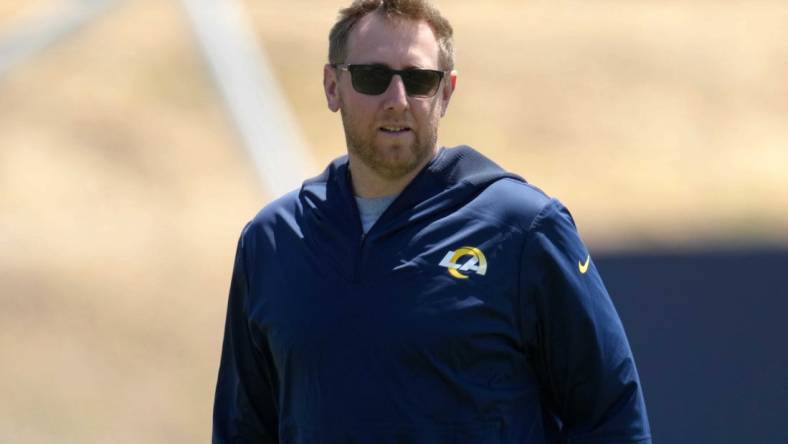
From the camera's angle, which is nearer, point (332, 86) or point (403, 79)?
point (403, 79)

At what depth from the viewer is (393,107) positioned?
Answer: 110 inches

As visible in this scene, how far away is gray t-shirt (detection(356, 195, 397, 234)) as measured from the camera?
2.85 metres

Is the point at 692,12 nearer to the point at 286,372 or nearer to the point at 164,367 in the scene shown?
the point at 164,367

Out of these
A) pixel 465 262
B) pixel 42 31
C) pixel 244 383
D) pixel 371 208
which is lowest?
pixel 244 383

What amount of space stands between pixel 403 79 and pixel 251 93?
24.4 feet

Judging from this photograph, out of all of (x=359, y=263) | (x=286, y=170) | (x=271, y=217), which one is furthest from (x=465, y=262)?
(x=286, y=170)

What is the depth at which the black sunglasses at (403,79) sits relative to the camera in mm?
2812

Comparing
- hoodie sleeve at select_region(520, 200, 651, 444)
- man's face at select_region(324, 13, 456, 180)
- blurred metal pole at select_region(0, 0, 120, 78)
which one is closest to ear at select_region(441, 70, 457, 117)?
man's face at select_region(324, 13, 456, 180)

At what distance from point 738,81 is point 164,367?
5.38m

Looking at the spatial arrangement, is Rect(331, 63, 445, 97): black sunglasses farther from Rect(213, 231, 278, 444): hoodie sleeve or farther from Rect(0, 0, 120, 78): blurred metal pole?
Rect(0, 0, 120, 78): blurred metal pole

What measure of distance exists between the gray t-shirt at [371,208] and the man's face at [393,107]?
49 mm

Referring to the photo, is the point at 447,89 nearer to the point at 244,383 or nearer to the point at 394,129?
the point at 394,129

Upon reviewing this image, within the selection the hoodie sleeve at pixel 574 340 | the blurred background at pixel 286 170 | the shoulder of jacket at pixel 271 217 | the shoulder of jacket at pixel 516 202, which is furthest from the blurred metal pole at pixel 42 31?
the hoodie sleeve at pixel 574 340

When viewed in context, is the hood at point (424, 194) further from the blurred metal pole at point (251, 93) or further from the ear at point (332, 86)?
the blurred metal pole at point (251, 93)
